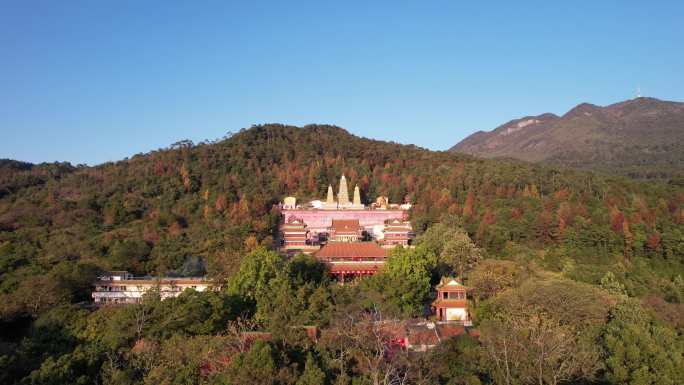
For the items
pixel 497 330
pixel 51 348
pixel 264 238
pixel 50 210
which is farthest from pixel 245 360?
pixel 50 210

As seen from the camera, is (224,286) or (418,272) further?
(224,286)

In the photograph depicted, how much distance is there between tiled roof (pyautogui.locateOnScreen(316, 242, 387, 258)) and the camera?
3378cm

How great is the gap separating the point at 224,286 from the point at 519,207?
2493 centimetres

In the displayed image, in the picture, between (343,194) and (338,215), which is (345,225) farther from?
(343,194)

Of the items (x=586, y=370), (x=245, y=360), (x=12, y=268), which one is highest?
(x=12, y=268)

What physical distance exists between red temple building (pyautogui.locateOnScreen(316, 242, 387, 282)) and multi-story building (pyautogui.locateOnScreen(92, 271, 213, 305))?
7.03 metres

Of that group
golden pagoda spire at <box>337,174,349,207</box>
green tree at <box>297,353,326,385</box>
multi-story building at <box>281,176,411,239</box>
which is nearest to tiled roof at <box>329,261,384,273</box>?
A: multi-story building at <box>281,176,411,239</box>

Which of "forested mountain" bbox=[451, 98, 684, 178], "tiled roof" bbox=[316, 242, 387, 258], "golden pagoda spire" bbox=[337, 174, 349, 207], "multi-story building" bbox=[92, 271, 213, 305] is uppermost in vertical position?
"forested mountain" bbox=[451, 98, 684, 178]

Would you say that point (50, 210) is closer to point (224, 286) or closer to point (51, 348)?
point (224, 286)

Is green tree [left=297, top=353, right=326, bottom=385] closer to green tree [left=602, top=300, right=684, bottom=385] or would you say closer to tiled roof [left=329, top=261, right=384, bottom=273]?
green tree [left=602, top=300, right=684, bottom=385]

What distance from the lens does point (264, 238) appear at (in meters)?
38.9

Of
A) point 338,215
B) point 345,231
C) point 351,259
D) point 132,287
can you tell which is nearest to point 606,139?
point 338,215

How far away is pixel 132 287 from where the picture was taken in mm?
30172

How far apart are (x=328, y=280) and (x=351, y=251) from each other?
15.5ft
